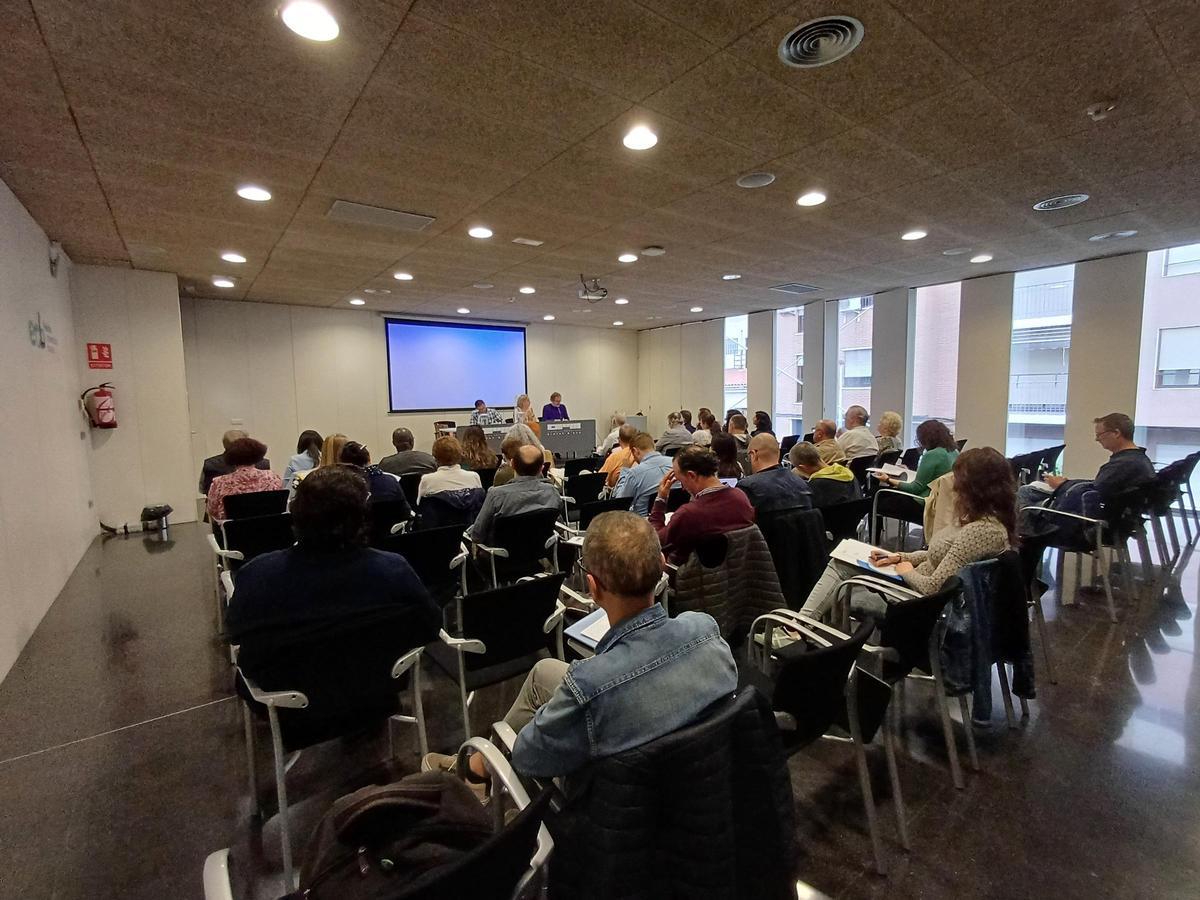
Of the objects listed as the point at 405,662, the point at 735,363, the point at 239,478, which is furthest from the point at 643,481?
the point at 735,363

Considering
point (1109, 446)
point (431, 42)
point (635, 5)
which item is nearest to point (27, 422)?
point (431, 42)

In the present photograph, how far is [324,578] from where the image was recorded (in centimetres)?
173

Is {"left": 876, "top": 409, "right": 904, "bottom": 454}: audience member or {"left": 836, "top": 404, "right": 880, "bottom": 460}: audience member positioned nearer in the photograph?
{"left": 836, "top": 404, "right": 880, "bottom": 460}: audience member

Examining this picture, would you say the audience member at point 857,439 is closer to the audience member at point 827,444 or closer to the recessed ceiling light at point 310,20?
the audience member at point 827,444

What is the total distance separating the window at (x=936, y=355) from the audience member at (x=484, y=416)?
6962mm

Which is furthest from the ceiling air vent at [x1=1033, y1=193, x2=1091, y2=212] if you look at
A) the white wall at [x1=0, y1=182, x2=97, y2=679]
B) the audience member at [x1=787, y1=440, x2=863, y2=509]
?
the white wall at [x1=0, y1=182, x2=97, y2=679]

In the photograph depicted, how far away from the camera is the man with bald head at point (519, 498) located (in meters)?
3.33

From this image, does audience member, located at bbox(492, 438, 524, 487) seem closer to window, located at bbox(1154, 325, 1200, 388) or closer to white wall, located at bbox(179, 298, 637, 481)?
white wall, located at bbox(179, 298, 637, 481)

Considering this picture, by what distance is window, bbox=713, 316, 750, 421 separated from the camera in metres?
10.7

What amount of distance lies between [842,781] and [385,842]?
6.02 ft

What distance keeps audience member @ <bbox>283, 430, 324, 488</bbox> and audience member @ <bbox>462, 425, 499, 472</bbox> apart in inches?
47.0

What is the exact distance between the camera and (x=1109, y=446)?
422 centimetres

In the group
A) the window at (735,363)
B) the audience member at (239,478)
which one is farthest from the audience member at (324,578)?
the window at (735,363)

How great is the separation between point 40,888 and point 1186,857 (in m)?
3.71
